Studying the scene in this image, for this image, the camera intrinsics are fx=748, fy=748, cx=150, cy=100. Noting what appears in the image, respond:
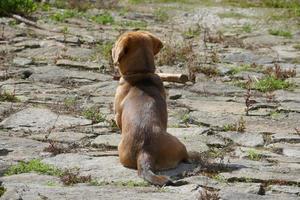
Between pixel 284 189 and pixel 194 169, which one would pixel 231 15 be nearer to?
pixel 194 169

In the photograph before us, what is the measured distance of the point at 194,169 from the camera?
19.4 ft

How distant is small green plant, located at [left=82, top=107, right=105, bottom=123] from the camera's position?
774 cm

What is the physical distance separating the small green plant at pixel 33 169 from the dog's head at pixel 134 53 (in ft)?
3.99

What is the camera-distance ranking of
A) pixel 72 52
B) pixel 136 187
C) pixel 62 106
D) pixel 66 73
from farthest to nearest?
pixel 72 52, pixel 66 73, pixel 62 106, pixel 136 187

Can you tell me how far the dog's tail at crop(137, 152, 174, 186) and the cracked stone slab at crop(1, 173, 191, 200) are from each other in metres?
0.07

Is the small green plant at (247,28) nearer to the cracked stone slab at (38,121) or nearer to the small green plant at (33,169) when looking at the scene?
the cracked stone slab at (38,121)

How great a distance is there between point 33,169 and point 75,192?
783 mm

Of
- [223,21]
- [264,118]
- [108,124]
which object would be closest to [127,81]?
[108,124]

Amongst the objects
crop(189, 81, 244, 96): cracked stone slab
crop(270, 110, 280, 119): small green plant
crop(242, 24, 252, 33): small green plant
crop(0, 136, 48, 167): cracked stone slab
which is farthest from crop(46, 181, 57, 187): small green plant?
crop(242, 24, 252, 33): small green plant

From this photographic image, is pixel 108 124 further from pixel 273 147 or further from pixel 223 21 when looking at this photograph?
pixel 223 21

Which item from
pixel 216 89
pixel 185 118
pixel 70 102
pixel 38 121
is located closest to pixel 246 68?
pixel 216 89

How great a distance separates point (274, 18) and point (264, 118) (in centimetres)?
744

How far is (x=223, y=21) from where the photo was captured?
15016 mm

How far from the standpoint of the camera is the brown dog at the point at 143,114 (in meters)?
5.79
